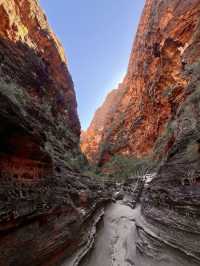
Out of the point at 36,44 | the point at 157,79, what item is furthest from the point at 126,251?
the point at 157,79

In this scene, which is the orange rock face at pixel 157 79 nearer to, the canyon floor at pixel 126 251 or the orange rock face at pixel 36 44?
the orange rock face at pixel 36 44

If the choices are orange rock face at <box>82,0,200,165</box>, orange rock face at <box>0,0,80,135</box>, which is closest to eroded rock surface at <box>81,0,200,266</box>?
Result: orange rock face at <box>82,0,200,165</box>

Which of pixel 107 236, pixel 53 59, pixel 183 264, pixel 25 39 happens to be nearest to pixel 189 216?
pixel 183 264

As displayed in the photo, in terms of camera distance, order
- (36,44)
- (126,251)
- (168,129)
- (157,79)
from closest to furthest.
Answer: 1. (126,251)
2. (168,129)
3. (36,44)
4. (157,79)

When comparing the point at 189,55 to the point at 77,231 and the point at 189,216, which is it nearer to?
the point at 189,216

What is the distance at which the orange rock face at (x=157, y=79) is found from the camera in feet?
54.3

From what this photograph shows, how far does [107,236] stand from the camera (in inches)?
196

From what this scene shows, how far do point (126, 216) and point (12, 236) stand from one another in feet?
17.4

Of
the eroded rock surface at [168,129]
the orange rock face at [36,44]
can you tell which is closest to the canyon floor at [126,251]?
the eroded rock surface at [168,129]

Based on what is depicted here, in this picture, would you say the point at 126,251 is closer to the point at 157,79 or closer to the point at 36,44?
the point at 36,44

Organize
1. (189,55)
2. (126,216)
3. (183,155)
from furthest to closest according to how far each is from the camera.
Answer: (189,55) → (126,216) → (183,155)

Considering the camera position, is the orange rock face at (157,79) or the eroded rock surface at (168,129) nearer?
the eroded rock surface at (168,129)

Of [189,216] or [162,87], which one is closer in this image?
[189,216]

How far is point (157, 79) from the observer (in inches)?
771
